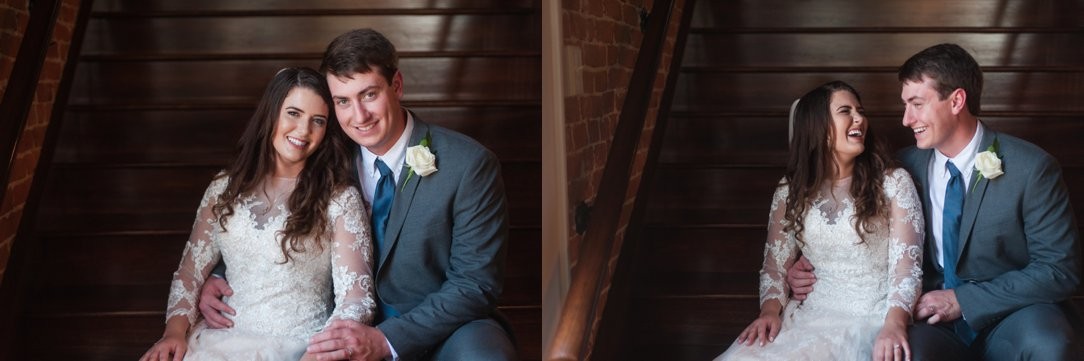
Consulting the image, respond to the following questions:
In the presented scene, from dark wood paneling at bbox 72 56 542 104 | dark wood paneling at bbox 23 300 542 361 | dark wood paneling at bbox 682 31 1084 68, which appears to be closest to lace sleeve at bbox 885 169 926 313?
dark wood paneling at bbox 72 56 542 104

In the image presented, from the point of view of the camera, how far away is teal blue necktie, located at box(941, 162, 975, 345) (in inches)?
124

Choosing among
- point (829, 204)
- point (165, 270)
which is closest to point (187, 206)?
point (165, 270)

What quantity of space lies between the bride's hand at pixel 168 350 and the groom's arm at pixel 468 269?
50 cm

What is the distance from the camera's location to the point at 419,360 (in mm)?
→ 2994

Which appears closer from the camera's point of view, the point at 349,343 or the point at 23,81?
the point at 349,343

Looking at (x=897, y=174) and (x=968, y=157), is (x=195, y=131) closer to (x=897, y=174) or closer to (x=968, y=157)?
(x=897, y=174)

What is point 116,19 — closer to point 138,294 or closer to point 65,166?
point 65,166

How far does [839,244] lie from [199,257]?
164 centimetres

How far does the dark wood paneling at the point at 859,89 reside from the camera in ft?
15.1

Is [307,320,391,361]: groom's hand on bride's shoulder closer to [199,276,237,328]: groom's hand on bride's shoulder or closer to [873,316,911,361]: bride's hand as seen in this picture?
[199,276,237,328]: groom's hand on bride's shoulder

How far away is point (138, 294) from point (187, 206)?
422 mm

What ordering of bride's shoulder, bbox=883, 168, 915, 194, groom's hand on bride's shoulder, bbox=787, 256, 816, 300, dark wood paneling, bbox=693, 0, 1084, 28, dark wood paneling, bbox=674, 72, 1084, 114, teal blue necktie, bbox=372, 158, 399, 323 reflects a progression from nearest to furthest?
teal blue necktie, bbox=372, 158, 399, 323
bride's shoulder, bbox=883, 168, 915, 194
groom's hand on bride's shoulder, bbox=787, 256, 816, 300
dark wood paneling, bbox=674, 72, 1084, 114
dark wood paneling, bbox=693, 0, 1084, 28

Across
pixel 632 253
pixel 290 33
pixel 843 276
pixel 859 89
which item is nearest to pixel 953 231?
pixel 843 276

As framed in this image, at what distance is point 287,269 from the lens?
9.70 feet
